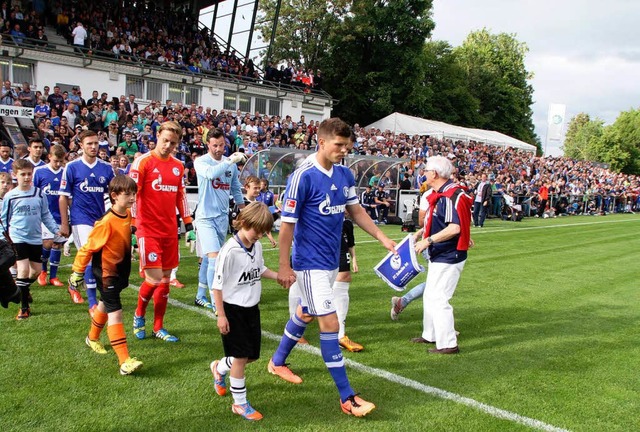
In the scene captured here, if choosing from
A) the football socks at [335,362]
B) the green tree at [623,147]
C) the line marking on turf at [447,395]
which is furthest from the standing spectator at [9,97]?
the green tree at [623,147]

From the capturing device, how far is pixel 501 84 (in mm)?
67438

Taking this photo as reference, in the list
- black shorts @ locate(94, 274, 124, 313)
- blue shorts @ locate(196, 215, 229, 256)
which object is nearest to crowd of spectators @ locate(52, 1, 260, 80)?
blue shorts @ locate(196, 215, 229, 256)

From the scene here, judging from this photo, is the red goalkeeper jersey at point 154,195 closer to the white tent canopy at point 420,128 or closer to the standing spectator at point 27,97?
the standing spectator at point 27,97

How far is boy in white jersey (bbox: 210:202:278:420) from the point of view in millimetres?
3721

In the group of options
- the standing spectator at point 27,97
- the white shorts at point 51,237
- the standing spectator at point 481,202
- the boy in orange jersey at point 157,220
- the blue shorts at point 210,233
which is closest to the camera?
the boy in orange jersey at point 157,220

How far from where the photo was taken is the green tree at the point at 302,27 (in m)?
44.0

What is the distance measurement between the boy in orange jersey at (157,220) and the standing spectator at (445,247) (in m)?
2.62

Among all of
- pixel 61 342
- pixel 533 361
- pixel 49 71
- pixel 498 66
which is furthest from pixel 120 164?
pixel 498 66

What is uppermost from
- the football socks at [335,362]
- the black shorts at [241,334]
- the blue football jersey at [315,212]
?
the blue football jersey at [315,212]

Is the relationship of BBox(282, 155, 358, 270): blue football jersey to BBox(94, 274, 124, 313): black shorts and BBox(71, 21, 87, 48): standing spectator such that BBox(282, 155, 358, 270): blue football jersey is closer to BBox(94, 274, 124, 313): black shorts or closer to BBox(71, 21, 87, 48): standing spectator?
BBox(94, 274, 124, 313): black shorts

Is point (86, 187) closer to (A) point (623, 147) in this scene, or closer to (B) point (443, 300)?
(B) point (443, 300)

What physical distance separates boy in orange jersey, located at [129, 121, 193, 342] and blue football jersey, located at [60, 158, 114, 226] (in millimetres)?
1252

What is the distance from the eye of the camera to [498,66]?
71750 mm

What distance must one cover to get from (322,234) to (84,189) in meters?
3.55
